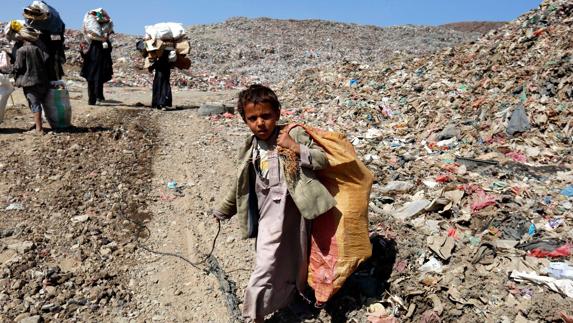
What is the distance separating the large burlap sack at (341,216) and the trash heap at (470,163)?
44 cm

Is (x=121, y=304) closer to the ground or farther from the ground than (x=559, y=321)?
closer to the ground

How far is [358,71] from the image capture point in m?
10.8

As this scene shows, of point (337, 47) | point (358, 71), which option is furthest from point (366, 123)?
point (337, 47)

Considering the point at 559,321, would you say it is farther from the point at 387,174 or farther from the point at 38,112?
the point at 38,112

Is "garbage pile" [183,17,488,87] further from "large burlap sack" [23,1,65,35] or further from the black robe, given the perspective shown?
"large burlap sack" [23,1,65,35]

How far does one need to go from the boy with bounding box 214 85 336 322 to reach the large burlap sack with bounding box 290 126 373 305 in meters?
0.10

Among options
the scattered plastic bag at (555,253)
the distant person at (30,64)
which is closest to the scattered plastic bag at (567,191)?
the scattered plastic bag at (555,253)

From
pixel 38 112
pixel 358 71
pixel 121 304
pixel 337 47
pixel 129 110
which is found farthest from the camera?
pixel 337 47

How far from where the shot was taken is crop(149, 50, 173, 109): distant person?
29.3ft

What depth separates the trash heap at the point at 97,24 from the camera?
8.33 metres

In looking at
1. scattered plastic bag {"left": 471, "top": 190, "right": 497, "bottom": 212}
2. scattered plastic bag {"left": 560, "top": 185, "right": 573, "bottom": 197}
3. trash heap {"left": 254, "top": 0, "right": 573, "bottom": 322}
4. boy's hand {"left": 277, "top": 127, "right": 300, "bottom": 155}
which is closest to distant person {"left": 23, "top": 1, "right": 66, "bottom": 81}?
trash heap {"left": 254, "top": 0, "right": 573, "bottom": 322}

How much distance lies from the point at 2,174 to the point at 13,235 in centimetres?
177

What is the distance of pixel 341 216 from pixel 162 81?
7495mm

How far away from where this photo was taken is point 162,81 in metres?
9.22
